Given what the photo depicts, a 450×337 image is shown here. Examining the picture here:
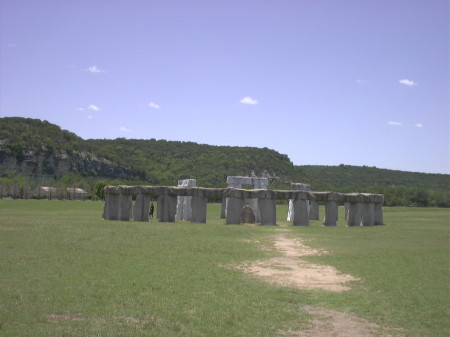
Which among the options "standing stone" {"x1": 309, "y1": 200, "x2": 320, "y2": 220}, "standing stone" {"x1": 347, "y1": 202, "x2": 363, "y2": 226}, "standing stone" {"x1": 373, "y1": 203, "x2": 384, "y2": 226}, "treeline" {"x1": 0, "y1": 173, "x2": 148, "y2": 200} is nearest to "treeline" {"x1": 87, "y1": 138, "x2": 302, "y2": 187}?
"treeline" {"x1": 0, "y1": 173, "x2": 148, "y2": 200}

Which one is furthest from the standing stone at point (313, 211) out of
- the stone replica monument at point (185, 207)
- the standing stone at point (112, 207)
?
the standing stone at point (112, 207)

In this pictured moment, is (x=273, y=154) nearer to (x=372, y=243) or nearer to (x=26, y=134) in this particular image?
(x=26, y=134)

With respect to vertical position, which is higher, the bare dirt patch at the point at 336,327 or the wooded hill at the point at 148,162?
the wooded hill at the point at 148,162

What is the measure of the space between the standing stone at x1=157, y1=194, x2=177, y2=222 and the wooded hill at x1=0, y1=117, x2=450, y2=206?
44.7m

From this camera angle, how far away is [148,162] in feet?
371

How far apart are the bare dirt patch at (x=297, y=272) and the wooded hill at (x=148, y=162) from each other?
59421 millimetres

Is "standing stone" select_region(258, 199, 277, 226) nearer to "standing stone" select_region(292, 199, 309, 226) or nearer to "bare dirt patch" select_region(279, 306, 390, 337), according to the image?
"standing stone" select_region(292, 199, 309, 226)

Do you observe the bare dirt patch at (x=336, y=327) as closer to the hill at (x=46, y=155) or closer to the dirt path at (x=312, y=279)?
the dirt path at (x=312, y=279)

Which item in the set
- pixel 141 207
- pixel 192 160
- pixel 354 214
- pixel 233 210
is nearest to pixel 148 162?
pixel 192 160

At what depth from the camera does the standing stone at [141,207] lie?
28984 mm

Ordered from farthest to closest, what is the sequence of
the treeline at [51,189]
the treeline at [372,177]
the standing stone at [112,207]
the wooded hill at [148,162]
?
the treeline at [372,177] < the wooded hill at [148,162] < the treeline at [51,189] < the standing stone at [112,207]

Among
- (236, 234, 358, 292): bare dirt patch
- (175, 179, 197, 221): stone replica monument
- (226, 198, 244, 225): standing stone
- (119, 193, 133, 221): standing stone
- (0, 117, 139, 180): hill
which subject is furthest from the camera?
(0, 117, 139, 180): hill

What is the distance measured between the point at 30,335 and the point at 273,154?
12422 cm

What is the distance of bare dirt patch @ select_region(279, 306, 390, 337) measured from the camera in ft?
24.1
